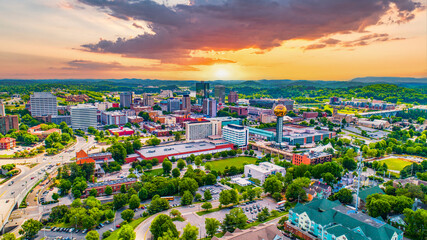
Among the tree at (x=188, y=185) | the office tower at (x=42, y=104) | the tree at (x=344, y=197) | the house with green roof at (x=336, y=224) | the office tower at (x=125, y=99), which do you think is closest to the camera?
the house with green roof at (x=336, y=224)

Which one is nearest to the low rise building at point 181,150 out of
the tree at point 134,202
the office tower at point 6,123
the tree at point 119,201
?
the tree at point 119,201

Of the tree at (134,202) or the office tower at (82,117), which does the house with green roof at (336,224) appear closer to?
the tree at (134,202)

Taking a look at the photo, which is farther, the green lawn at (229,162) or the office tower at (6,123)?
the office tower at (6,123)

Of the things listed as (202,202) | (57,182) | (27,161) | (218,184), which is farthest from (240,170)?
(27,161)

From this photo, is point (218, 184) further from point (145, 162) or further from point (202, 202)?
point (145, 162)

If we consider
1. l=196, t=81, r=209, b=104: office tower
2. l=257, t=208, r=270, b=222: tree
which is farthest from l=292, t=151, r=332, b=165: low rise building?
l=196, t=81, r=209, b=104: office tower

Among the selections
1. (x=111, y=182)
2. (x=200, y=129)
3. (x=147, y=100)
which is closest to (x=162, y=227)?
(x=111, y=182)

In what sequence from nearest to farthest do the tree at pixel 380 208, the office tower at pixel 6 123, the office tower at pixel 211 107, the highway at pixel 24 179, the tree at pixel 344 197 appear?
the tree at pixel 380 208, the highway at pixel 24 179, the tree at pixel 344 197, the office tower at pixel 6 123, the office tower at pixel 211 107

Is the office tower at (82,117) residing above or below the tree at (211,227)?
above
